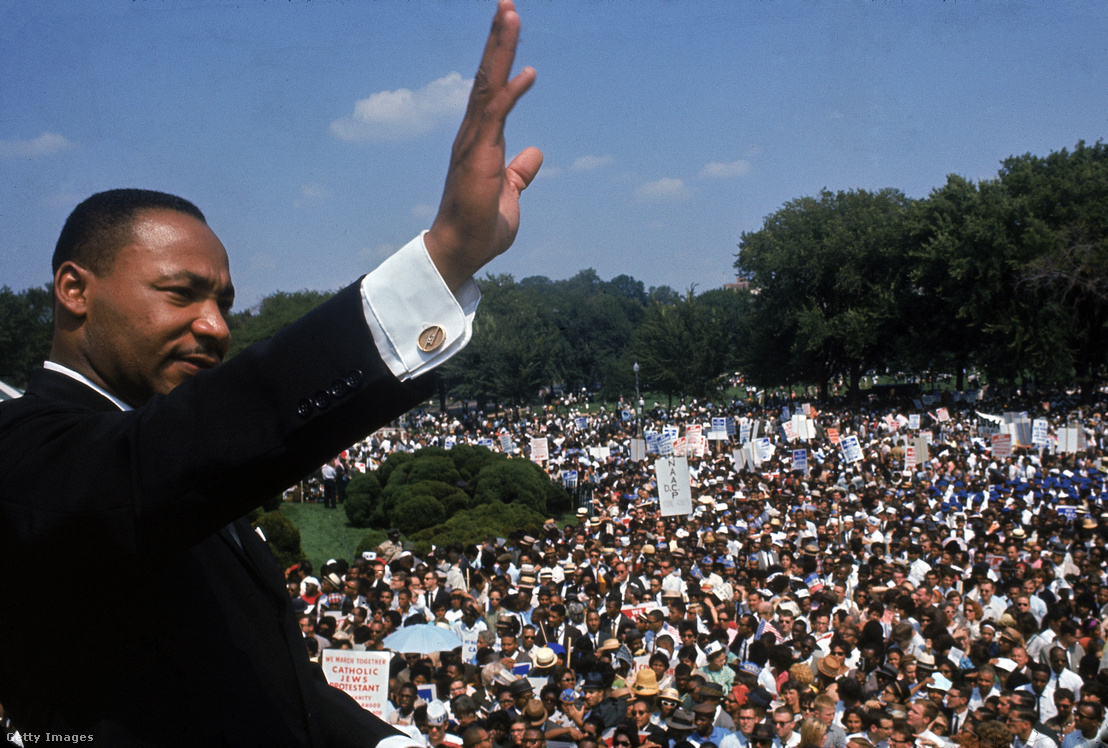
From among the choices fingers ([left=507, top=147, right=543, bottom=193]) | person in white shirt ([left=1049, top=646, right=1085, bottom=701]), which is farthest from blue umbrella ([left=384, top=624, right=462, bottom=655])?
fingers ([left=507, top=147, right=543, bottom=193])

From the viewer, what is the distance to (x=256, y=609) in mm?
1321

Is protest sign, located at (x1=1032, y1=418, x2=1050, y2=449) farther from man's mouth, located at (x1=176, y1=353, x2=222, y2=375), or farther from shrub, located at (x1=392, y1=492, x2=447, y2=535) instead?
man's mouth, located at (x1=176, y1=353, x2=222, y2=375)

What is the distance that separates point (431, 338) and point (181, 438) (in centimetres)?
28

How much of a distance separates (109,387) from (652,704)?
6.19 m

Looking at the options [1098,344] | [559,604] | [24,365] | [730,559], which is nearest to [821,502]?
[730,559]

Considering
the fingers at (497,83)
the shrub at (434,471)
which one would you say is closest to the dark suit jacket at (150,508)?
the fingers at (497,83)

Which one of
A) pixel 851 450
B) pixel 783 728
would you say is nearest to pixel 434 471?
pixel 851 450

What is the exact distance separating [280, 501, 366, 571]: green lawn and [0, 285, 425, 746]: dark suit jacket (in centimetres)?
1650

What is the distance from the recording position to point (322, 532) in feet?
68.8

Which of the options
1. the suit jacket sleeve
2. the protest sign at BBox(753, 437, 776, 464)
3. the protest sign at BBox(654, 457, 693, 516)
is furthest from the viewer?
the protest sign at BBox(753, 437, 776, 464)

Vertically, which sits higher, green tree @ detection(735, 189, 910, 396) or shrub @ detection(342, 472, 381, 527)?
green tree @ detection(735, 189, 910, 396)

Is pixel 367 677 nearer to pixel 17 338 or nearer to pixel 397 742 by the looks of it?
pixel 397 742

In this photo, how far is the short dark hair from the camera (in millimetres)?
1171

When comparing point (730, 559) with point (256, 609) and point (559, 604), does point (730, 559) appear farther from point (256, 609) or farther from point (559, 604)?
point (256, 609)
